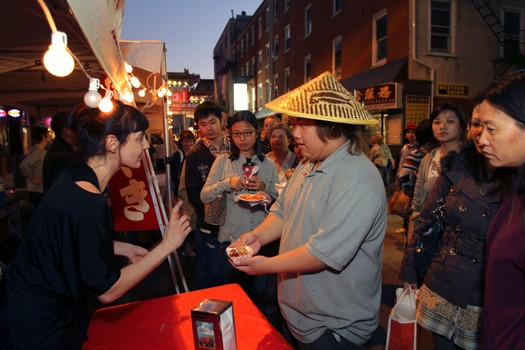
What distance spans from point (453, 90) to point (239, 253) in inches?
571

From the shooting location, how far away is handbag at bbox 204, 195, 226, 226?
3488mm

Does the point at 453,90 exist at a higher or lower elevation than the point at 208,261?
higher

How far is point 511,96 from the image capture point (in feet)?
4.77

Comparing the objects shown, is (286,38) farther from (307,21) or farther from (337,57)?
(337,57)

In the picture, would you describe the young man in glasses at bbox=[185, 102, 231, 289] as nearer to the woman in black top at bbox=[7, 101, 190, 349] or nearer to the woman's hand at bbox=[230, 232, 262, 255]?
the woman's hand at bbox=[230, 232, 262, 255]

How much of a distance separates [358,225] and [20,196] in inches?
314

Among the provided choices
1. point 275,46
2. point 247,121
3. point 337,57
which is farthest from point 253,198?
point 275,46

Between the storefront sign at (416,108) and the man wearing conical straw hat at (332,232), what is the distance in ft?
41.6

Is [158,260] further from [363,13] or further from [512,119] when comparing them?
[363,13]

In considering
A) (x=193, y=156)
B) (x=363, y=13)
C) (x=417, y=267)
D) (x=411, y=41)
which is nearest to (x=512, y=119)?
(x=417, y=267)

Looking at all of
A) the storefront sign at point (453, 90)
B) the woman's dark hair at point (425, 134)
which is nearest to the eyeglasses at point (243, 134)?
the woman's dark hair at point (425, 134)

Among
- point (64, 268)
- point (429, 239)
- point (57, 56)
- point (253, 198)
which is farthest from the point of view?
point (253, 198)

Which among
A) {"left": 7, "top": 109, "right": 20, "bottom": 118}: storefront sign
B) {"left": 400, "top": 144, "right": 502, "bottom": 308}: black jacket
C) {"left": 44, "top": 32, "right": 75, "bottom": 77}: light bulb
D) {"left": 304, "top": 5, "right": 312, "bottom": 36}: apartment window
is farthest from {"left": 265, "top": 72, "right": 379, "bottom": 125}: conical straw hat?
{"left": 304, "top": 5, "right": 312, "bottom": 36}: apartment window

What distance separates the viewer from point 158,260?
1.85m
